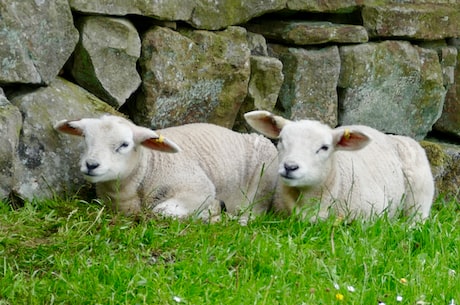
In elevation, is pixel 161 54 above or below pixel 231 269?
above

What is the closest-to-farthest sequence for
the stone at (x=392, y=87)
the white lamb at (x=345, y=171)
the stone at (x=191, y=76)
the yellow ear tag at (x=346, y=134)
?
1. the white lamb at (x=345, y=171)
2. the yellow ear tag at (x=346, y=134)
3. the stone at (x=191, y=76)
4. the stone at (x=392, y=87)

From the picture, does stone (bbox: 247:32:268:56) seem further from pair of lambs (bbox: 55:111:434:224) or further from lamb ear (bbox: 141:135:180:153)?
lamb ear (bbox: 141:135:180:153)

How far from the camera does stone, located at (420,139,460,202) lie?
8945mm

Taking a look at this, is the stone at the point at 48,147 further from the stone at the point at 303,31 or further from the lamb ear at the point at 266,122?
the stone at the point at 303,31

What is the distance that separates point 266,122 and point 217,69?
29.2 inches

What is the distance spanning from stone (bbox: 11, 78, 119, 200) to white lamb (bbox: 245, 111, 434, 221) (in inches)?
51.8

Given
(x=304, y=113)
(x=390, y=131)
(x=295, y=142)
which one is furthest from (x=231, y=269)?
(x=390, y=131)

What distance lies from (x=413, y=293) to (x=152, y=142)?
7.38 ft

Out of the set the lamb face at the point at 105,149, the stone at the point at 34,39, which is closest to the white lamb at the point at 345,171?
the lamb face at the point at 105,149

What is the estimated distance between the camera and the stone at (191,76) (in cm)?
753

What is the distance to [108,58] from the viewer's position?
7.30 m

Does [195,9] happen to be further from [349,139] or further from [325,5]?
[349,139]

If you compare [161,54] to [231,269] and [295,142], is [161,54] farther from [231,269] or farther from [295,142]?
[231,269]

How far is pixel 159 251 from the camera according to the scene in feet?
19.9
